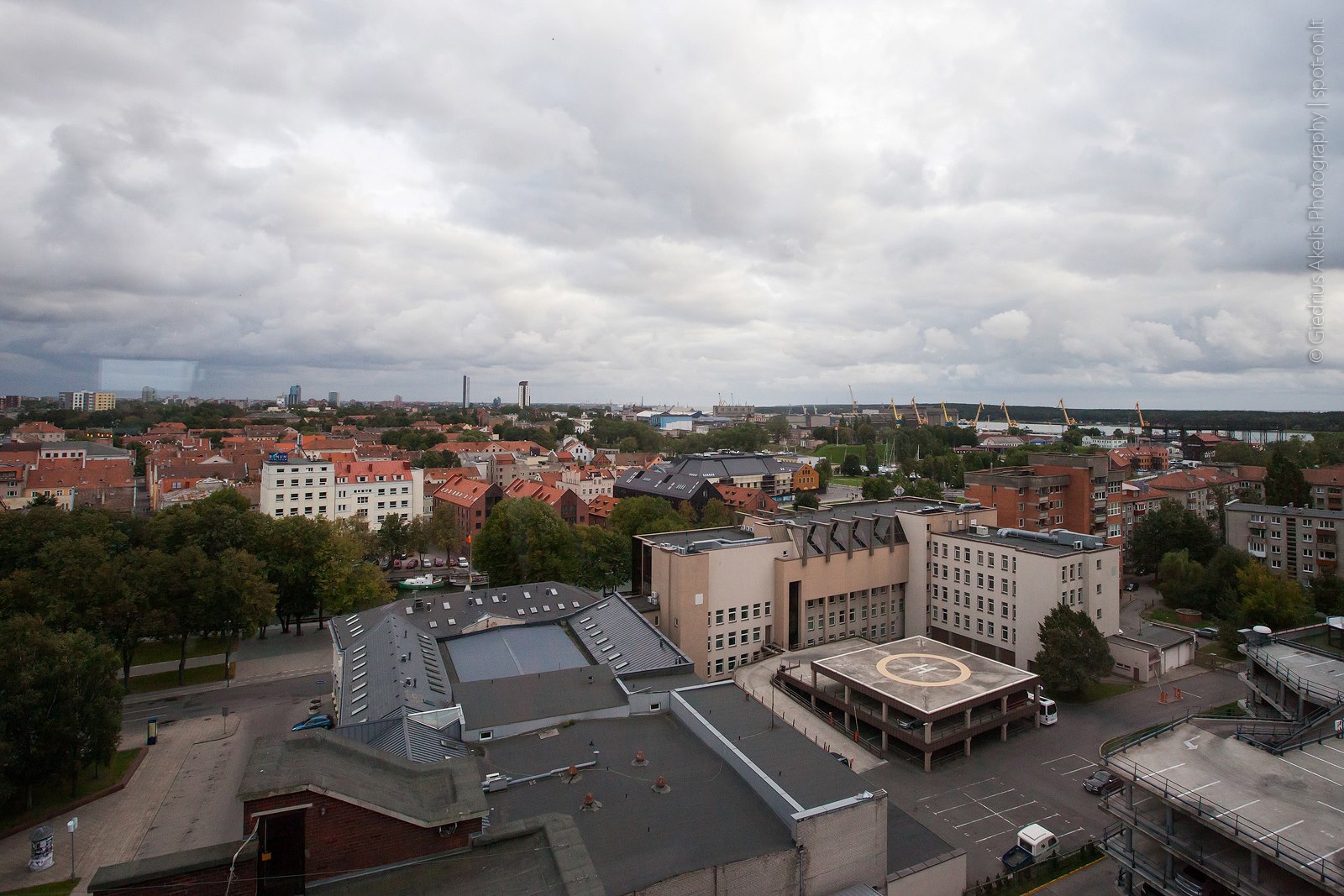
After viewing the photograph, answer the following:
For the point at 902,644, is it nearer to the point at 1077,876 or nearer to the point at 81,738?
the point at 1077,876

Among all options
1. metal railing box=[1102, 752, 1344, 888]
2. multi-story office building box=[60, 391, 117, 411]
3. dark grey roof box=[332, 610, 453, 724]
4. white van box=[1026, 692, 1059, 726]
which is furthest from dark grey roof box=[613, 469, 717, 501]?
multi-story office building box=[60, 391, 117, 411]

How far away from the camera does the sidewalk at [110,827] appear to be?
48.8 feet

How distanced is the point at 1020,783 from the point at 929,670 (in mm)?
4217

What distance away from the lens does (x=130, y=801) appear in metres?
18.0

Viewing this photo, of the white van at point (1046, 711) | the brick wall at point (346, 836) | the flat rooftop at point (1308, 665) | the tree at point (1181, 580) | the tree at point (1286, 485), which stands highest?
the tree at point (1286, 485)

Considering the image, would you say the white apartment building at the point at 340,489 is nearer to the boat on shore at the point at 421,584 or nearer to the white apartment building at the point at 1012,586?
the boat on shore at the point at 421,584

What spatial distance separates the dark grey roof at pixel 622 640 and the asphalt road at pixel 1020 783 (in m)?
6.75

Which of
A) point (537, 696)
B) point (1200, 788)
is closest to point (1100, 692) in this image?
point (1200, 788)

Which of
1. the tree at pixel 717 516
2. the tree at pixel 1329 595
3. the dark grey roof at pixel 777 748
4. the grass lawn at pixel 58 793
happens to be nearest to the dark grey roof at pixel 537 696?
the dark grey roof at pixel 777 748

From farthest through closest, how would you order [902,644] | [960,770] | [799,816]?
[902,644] < [960,770] < [799,816]

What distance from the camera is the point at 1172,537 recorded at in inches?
1555

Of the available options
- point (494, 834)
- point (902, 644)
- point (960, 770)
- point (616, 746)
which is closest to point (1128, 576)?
point (902, 644)

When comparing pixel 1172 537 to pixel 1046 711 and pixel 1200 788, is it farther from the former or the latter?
pixel 1200 788

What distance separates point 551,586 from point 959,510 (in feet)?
60.4
